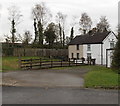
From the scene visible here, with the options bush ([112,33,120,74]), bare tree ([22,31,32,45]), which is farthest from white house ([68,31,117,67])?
bare tree ([22,31,32,45])

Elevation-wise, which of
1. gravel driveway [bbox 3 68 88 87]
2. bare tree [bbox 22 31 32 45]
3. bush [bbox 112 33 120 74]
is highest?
bare tree [bbox 22 31 32 45]

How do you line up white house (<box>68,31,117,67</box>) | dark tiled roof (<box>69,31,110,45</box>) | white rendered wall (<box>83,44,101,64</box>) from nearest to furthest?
white house (<box>68,31,117,67</box>) → white rendered wall (<box>83,44,101,64</box>) → dark tiled roof (<box>69,31,110,45</box>)

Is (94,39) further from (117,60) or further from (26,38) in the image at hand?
(26,38)

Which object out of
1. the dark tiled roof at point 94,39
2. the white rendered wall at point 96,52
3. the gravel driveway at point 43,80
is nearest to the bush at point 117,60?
the gravel driveway at point 43,80

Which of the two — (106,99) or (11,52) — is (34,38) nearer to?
(11,52)

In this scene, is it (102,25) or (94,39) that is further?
(102,25)

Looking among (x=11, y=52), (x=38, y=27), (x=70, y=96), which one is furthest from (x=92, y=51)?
(x=70, y=96)

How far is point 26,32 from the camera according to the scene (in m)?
44.7

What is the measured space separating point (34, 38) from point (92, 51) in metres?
21.8

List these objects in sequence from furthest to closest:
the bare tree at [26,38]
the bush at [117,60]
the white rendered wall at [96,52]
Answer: the bare tree at [26,38] < the white rendered wall at [96,52] < the bush at [117,60]

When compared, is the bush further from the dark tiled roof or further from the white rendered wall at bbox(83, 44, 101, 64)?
the dark tiled roof

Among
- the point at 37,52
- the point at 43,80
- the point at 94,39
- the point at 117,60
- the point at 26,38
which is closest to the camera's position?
the point at 43,80

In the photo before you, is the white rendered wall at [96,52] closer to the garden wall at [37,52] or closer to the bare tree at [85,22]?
the garden wall at [37,52]

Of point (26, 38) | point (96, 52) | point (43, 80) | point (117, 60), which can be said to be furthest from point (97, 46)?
point (26, 38)
